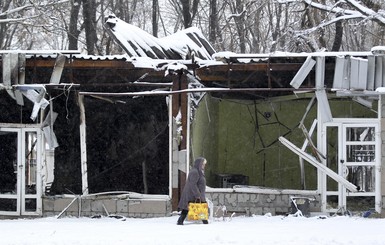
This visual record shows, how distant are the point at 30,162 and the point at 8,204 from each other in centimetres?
118

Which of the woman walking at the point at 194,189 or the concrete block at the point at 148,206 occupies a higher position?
the woman walking at the point at 194,189

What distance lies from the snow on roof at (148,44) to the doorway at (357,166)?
13.3 feet

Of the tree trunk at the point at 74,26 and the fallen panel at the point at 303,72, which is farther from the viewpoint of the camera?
the tree trunk at the point at 74,26

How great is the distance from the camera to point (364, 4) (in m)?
28.2

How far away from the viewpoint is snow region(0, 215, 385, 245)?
1224cm

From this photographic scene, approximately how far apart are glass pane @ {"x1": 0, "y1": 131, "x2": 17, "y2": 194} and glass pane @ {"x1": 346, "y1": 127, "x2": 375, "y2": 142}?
27.3 feet

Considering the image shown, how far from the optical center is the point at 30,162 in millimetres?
17516

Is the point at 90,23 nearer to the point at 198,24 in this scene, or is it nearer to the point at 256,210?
the point at 198,24

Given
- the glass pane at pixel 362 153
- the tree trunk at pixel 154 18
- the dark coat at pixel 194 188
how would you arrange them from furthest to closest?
the tree trunk at pixel 154 18
the glass pane at pixel 362 153
the dark coat at pixel 194 188

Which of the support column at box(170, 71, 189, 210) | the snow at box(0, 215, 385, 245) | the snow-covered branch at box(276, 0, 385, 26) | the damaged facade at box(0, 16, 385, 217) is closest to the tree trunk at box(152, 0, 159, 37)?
the snow-covered branch at box(276, 0, 385, 26)

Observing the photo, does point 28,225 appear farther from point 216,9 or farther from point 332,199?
point 216,9

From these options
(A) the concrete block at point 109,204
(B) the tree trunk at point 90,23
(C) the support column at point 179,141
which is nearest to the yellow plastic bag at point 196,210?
(C) the support column at point 179,141

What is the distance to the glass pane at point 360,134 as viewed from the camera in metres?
17.1

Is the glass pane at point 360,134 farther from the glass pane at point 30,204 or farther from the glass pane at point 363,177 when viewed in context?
the glass pane at point 30,204
